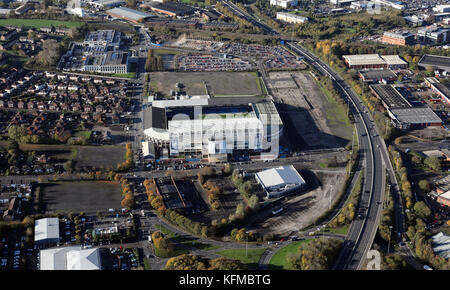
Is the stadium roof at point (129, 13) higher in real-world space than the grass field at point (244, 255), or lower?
higher

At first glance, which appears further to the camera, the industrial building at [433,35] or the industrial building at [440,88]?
the industrial building at [433,35]

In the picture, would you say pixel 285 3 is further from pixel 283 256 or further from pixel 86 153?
pixel 283 256

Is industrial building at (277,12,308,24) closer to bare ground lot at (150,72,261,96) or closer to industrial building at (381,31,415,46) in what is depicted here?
industrial building at (381,31,415,46)

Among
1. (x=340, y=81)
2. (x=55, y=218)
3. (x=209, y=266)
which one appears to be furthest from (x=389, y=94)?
(x=55, y=218)

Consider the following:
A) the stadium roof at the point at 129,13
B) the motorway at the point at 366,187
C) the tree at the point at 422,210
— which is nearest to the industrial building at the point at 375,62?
the motorway at the point at 366,187

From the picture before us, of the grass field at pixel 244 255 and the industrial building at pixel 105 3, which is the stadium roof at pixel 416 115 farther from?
the industrial building at pixel 105 3

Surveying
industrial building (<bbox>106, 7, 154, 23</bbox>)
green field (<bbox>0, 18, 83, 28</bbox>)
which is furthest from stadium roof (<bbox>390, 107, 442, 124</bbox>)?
green field (<bbox>0, 18, 83, 28</bbox>)

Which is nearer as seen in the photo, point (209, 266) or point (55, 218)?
point (209, 266)

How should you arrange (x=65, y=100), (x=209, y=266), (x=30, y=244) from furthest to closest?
(x=65, y=100), (x=30, y=244), (x=209, y=266)

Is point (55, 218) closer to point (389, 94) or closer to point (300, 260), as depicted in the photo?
point (300, 260)
